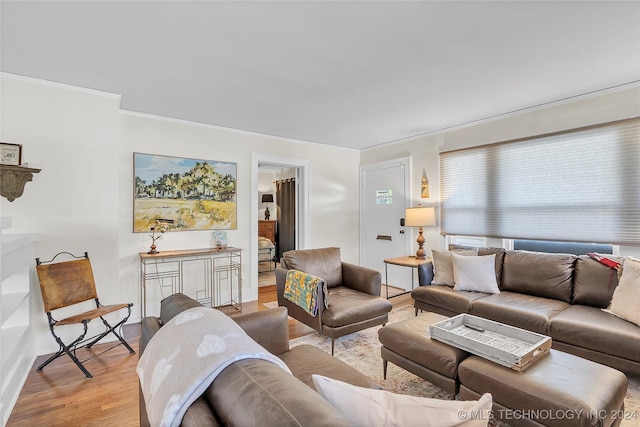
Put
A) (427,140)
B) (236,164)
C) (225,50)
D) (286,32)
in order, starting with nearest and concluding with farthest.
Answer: (286,32), (225,50), (236,164), (427,140)

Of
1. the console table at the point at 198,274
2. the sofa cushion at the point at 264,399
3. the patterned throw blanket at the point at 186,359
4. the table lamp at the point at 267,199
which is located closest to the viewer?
the sofa cushion at the point at 264,399

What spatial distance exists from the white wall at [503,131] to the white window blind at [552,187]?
0.10 metres

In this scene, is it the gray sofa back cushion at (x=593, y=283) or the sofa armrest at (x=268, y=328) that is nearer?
the sofa armrest at (x=268, y=328)

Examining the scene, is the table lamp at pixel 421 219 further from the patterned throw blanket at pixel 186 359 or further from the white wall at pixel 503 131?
the patterned throw blanket at pixel 186 359

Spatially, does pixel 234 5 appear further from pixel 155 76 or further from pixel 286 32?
pixel 155 76

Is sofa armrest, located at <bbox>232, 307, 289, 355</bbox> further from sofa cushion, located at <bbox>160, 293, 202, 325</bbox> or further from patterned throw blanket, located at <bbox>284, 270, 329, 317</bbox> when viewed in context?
patterned throw blanket, located at <bbox>284, 270, 329, 317</bbox>

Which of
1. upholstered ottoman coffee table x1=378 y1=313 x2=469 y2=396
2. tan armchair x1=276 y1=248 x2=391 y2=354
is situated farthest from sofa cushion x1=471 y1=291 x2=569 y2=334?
tan armchair x1=276 y1=248 x2=391 y2=354

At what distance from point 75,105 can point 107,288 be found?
1788mm

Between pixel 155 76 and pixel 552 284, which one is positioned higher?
pixel 155 76

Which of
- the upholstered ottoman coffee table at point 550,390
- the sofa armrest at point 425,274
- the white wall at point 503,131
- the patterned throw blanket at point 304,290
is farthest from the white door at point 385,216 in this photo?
the upholstered ottoman coffee table at point 550,390

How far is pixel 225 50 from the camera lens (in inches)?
88.3

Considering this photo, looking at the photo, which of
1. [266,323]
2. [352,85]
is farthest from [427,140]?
[266,323]

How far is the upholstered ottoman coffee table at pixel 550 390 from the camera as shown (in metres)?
1.37

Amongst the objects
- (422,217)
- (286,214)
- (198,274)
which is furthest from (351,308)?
(286,214)
